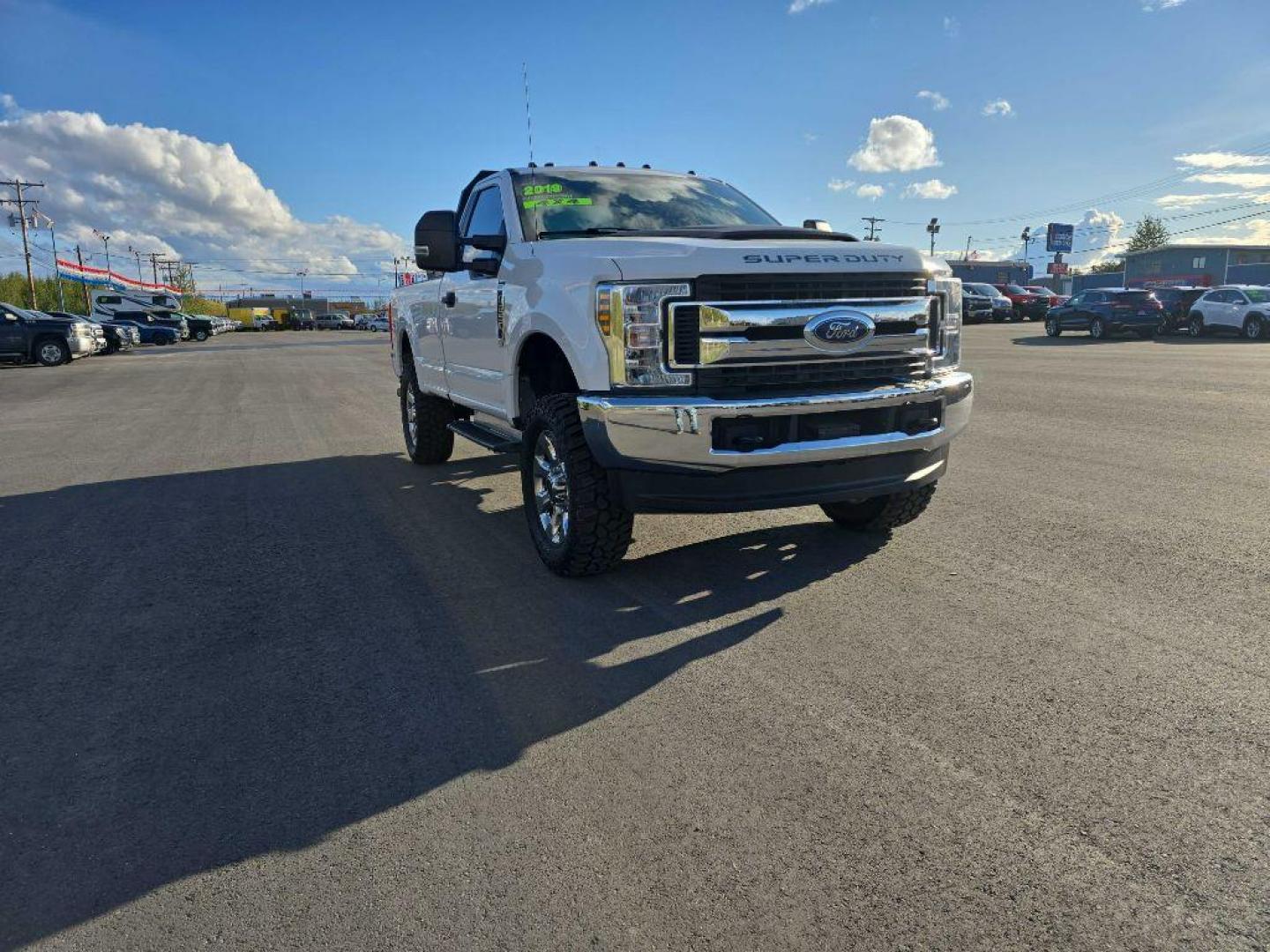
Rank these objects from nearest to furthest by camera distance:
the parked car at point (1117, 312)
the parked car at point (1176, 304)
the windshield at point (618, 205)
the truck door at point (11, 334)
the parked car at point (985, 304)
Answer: the windshield at point (618, 205), the truck door at point (11, 334), the parked car at point (1117, 312), the parked car at point (1176, 304), the parked car at point (985, 304)

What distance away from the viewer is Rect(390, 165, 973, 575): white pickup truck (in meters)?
3.75

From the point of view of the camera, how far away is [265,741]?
2887 millimetres

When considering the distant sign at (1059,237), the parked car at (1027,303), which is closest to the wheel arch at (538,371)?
the parked car at (1027,303)

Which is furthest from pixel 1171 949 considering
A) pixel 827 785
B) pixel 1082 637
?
pixel 1082 637

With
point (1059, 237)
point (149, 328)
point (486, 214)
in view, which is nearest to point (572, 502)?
point (486, 214)

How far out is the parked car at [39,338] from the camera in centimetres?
2388

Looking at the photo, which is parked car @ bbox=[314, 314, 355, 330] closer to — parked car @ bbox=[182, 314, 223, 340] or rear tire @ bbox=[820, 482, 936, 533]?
parked car @ bbox=[182, 314, 223, 340]

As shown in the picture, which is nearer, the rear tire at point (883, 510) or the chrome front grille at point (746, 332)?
the chrome front grille at point (746, 332)

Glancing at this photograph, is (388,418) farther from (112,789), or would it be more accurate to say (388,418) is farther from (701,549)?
(112,789)

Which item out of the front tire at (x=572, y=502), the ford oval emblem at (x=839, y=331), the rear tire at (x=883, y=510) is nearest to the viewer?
the ford oval emblem at (x=839, y=331)

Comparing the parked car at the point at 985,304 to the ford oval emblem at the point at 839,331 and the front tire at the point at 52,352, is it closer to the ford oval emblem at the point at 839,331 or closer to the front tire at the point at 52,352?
the front tire at the point at 52,352

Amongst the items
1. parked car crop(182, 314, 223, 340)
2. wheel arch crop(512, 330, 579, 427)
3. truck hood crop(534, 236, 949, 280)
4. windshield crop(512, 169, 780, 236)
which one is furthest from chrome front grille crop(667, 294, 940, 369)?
parked car crop(182, 314, 223, 340)

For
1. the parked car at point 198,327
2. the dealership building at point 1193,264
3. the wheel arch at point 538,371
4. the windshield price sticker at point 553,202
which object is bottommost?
the wheel arch at point 538,371

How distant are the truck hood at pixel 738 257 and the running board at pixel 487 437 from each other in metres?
1.42
